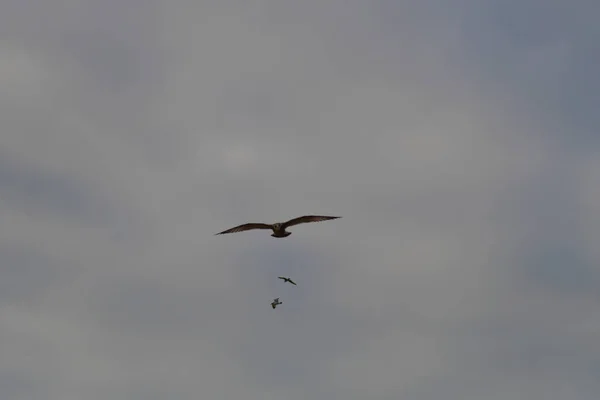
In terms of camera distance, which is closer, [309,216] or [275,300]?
[275,300]

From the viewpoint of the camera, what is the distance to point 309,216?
8875 cm

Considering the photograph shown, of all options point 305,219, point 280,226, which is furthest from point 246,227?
point 305,219

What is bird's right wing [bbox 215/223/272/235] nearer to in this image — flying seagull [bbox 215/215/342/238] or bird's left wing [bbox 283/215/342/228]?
flying seagull [bbox 215/215/342/238]

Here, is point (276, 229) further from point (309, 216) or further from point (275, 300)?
point (275, 300)

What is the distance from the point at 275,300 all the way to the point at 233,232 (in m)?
14.2

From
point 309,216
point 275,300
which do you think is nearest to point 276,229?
point 309,216

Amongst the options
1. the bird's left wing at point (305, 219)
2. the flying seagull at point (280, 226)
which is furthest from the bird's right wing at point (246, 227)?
the bird's left wing at point (305, 219)

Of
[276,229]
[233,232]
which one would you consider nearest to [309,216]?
[276,229]

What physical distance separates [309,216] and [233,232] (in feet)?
Answer: 36.7

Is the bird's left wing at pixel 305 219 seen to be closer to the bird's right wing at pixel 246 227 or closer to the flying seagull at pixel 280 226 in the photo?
the flying seagull at pixel 280 226

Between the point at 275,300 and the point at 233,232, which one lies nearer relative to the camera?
the point at 275,300

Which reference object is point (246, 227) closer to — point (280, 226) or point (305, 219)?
point (280, 226)

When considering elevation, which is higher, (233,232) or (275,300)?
(233,232)

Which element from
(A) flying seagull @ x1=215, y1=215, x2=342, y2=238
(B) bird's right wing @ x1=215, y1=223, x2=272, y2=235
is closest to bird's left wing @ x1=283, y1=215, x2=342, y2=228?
(A) flying seagull @ x1=215, y1=215, x2=342, y2=238
